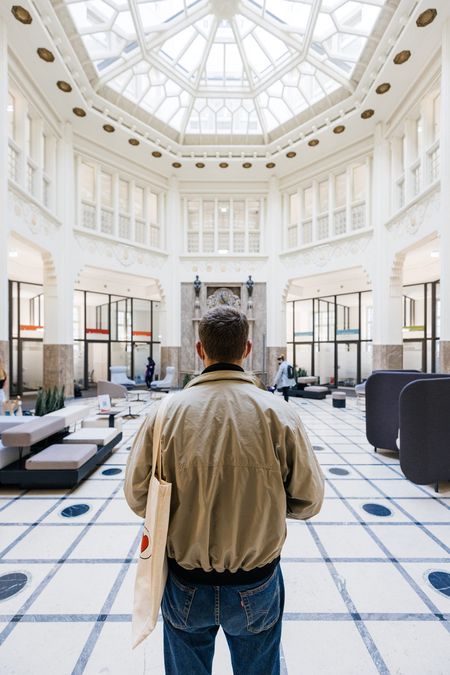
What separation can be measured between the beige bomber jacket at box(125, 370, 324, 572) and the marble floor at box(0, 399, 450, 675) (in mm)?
1235

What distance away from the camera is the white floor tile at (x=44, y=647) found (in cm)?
173

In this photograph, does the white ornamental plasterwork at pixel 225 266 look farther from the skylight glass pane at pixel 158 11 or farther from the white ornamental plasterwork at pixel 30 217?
the skylight glass pane at pixel 158 11

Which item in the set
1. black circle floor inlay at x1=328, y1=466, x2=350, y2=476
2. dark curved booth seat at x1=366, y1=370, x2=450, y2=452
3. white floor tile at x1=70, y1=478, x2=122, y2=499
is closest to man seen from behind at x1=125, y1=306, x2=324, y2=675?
white floor tile at x1=70, y1=478, x2=122, y2=499

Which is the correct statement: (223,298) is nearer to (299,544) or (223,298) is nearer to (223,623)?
(299,544)

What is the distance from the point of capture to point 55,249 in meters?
9.96

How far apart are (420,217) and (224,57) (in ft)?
25.0

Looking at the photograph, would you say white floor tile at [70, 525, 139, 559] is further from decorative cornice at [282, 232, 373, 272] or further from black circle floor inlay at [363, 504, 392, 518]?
decorative cornice at [282, 232, 373, 272]

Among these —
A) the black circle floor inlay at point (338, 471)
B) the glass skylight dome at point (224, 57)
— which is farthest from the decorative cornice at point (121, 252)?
the black circle floor inlay at point (338, 471)

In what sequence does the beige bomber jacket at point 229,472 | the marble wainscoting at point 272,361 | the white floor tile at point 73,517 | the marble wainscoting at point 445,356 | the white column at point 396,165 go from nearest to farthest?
the beige bomber jacket at point 229,472 < the white floor tile at point 73,517 < the marble wainscoting at point 445,356 < the white column at point 396,165 < the marble wainscoting at point 272,361

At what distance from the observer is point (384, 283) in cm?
1038

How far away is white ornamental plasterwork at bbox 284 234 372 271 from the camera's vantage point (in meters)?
11.3

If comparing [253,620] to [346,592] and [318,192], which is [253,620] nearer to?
[346,592]

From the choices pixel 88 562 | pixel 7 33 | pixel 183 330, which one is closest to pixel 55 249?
pixel 7 33

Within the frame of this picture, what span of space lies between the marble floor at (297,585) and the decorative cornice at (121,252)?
9095 mm
